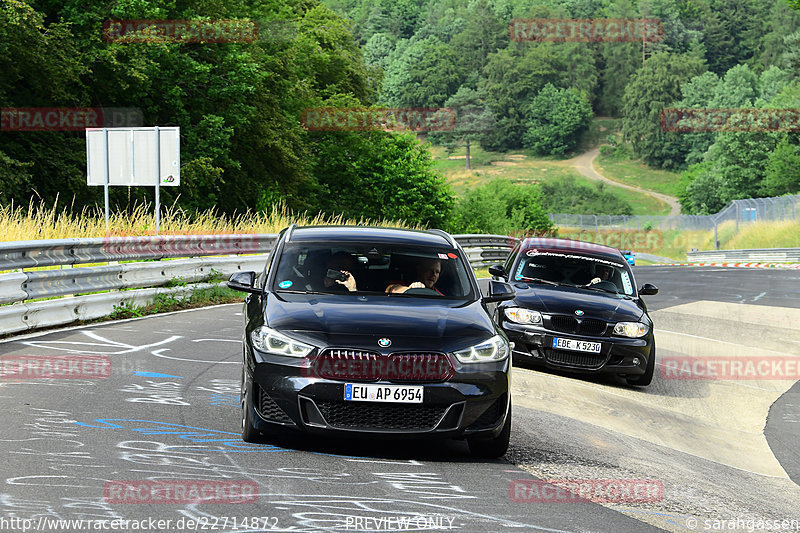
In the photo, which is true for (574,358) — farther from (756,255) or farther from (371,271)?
(756,255)

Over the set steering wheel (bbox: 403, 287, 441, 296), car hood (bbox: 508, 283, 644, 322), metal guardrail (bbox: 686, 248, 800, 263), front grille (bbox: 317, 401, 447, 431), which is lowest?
metal guardrail (bbox: 686, 248, 800, 263)

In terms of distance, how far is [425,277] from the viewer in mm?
8320

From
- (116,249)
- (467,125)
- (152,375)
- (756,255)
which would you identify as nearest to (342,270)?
(152,375)

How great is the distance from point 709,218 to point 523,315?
73.1 meters

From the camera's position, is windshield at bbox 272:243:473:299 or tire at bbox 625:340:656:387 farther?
tire at bbox 625:340:656:387

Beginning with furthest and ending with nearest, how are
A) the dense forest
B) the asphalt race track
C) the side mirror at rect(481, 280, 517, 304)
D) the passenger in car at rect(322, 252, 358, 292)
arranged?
the dense forest
the side mirror at rect(481, 280, 517, 304)
the passenger in car at rect(322, 252, 358, 292)
the asphalt race track

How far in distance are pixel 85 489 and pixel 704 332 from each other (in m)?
14.5

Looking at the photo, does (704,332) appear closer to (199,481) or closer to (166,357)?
(166,357)

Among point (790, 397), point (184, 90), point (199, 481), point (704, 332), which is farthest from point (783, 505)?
point (184, 90)

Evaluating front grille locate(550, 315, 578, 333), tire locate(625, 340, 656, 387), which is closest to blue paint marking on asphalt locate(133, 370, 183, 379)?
front grille locate(550, 315, 578, 333)

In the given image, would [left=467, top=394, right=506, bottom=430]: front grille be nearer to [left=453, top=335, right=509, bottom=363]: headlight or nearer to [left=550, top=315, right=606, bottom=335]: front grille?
[left=453, top=335, right=509, bottom=363]: headlight

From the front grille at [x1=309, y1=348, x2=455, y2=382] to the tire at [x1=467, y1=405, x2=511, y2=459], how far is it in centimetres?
63

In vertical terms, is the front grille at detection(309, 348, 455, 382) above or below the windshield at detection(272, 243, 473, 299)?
below

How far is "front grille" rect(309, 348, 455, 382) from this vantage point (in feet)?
22.3
